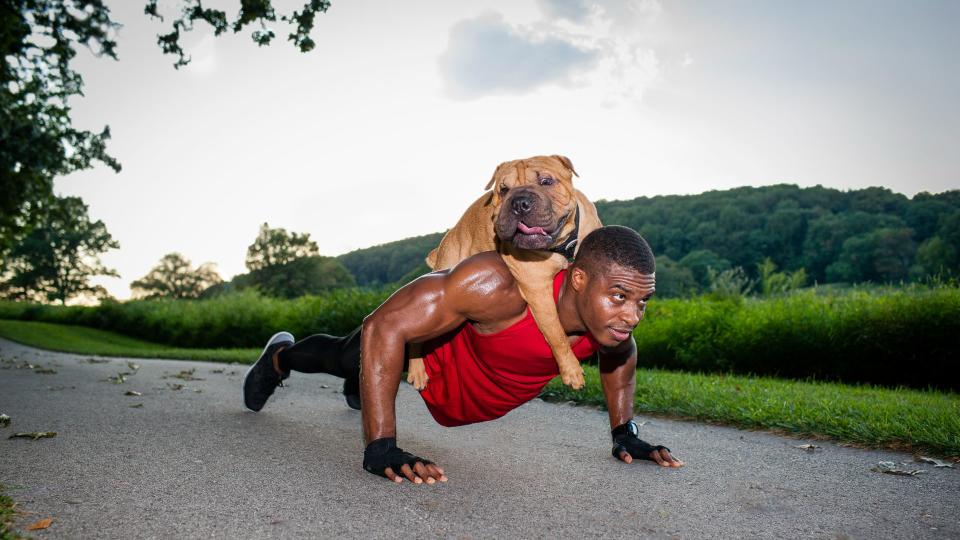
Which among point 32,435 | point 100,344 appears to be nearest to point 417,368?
point 32,435

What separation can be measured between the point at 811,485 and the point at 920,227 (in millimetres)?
29924

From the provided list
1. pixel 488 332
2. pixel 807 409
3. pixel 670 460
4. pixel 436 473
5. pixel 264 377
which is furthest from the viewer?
pixel 807 409

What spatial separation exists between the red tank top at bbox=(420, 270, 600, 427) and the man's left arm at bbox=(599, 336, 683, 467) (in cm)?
35

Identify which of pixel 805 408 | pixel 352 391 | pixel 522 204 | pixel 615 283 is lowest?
pixel 805 408

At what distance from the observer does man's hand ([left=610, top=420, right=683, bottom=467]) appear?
370cm

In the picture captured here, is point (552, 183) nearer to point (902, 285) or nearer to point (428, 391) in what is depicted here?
point (428, 391)

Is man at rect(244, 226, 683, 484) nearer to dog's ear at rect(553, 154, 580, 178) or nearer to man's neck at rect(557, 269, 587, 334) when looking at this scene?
man's neck at rect(557, 269, 587, 334)

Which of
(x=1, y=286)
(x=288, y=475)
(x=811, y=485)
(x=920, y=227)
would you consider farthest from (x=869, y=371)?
(x=1, y=286)

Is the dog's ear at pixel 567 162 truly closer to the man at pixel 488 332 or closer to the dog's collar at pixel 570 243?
the dog's collar at pixel 570 243

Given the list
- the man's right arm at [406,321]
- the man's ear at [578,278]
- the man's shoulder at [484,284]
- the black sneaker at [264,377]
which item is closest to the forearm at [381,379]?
the man's right arm at [406,321]

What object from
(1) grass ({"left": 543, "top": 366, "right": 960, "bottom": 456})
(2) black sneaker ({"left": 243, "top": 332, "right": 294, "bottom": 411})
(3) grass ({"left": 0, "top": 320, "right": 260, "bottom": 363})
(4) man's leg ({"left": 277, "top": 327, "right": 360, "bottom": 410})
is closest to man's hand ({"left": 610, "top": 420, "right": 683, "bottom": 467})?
(1) grass ({"left": 543, "top": 366, "right": 960, "bottom": 456})

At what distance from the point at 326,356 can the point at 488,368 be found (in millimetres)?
1473

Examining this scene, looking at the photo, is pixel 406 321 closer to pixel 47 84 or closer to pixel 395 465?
pixel 395 465

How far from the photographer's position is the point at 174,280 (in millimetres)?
81312
